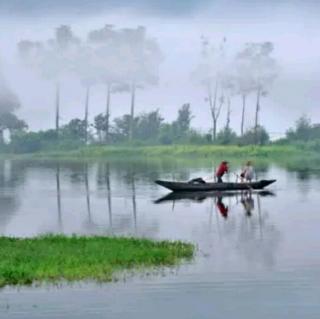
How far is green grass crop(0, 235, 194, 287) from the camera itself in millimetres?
17062

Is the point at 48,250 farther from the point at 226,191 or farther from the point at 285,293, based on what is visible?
the point at 226,191

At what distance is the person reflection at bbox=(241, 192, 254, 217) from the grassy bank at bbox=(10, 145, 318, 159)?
5429 centimetres

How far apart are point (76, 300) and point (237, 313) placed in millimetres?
2787

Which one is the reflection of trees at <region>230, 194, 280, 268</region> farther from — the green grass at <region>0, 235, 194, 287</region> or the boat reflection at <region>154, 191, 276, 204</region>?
the boat reflection at <region>154, 191, 276, 204</region>

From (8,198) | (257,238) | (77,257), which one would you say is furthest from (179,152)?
(77,257)

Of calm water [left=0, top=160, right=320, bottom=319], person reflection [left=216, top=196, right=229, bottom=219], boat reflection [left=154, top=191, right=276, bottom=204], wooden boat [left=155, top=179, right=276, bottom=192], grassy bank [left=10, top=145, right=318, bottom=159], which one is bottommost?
calm water [left=0, top=160, right=320, bottom=319]

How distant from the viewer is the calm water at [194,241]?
49.5 ft

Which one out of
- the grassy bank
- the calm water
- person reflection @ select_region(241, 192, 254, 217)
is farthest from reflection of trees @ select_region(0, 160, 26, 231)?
the grassy bank

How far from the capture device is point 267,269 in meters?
18.8

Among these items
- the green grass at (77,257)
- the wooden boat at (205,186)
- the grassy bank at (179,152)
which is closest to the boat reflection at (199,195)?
the wooden boat at (205,186)

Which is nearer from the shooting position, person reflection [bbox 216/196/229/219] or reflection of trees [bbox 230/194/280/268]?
reflection of trees [bbox 230/194/280/268]

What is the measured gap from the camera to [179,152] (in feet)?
336

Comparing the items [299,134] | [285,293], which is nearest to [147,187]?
[285,293]

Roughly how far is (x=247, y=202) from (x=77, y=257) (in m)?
18.5
